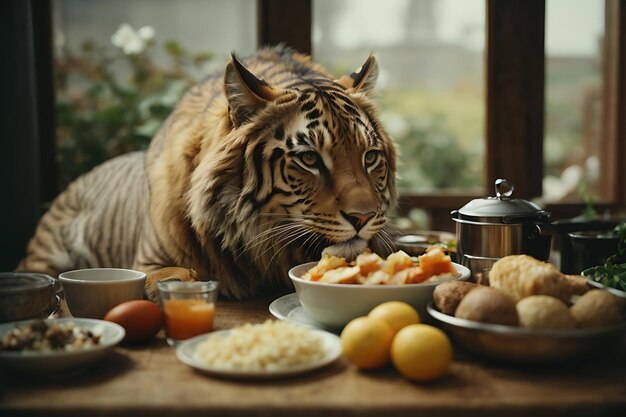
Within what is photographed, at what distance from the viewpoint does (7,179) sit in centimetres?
254

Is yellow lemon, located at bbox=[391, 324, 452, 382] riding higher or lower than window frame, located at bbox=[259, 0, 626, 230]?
lower

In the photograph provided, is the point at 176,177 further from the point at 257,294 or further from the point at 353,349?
the point at 353,349

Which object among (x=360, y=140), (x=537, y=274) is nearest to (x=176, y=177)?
(x=360, y=140)

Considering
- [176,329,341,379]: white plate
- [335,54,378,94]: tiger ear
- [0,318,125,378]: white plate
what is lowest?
[176,329,341,379]: white plate

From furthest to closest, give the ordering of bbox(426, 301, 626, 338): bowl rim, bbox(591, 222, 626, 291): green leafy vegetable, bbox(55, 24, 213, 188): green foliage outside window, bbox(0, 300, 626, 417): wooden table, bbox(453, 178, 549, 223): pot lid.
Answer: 1. bbox(55, 24, 213, 188): green foliage outside window
2. bbox(453, 178, 549, 223): pot lid
3. bbox(591, 222, 626, 291): green leafy vegetable
4. bbox(426, 301, 626, 338): bowl rim
5. bbox(0, 300, 626, 417): wooden table

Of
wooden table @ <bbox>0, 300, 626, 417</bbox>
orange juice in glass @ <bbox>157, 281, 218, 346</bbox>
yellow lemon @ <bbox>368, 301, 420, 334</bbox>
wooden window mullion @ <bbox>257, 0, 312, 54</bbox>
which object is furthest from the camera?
wooden window mullion @ <bbox>257, 0, 312, 54</bbox>

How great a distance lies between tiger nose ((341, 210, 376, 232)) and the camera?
5.77 ft

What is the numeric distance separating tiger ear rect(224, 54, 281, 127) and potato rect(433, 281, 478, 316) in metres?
0.81

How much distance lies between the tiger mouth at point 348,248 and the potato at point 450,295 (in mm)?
474

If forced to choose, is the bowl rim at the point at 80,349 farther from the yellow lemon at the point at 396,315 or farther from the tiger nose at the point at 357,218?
the tiger nose at the point at 357,218

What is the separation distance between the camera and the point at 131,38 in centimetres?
328

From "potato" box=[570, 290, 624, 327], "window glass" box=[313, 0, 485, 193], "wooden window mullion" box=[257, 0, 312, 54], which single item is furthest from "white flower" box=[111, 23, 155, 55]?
"potato" box=[570, 290, 624, 327]

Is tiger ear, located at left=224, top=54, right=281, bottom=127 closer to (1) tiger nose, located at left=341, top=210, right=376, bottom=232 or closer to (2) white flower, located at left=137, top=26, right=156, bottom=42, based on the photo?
(1) tiger nose, located at left=341, top=210, right=376, bottom=232

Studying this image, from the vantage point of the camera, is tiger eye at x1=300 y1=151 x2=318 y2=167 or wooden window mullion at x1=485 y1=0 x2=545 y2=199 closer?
tiger eye at x1=300 y1=151 x2=318 y2=167
